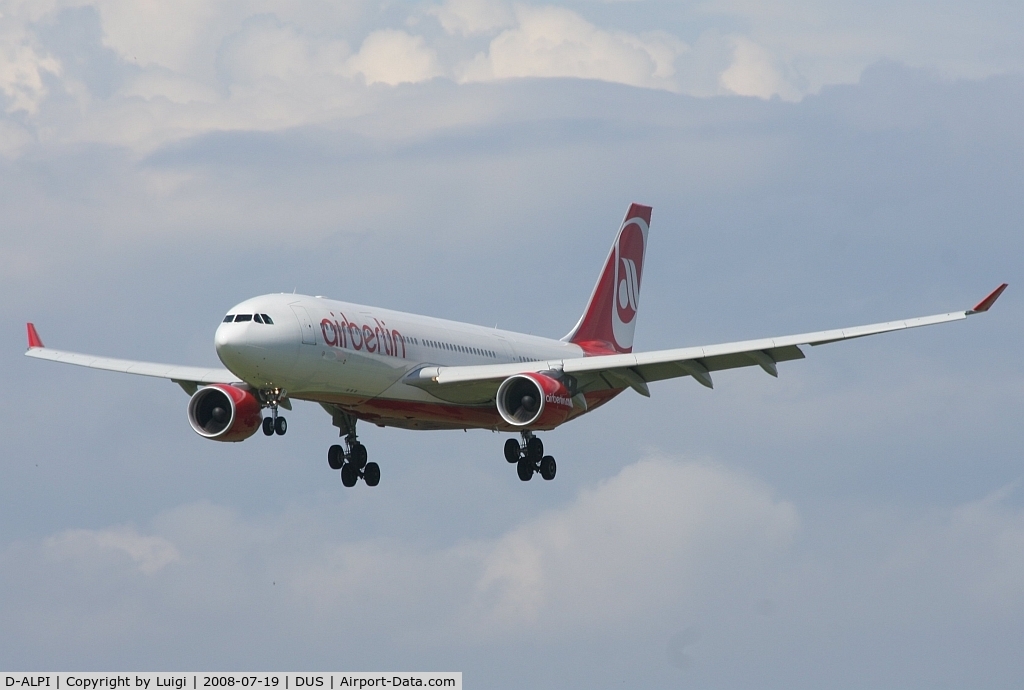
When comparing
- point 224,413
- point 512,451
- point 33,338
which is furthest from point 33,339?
point 512,451

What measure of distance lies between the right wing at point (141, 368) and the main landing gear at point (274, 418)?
4621 millimetres

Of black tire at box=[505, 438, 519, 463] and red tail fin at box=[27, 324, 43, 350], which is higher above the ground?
red tail fin at box=[27, 324, 43, 350]

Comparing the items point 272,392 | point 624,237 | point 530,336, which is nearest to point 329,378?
point 272,392

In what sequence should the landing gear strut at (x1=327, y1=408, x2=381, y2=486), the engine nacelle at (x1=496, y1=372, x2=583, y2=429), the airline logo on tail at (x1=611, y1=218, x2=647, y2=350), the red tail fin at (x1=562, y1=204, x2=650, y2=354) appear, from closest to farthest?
the engine nacelle at (x1=496, y1=372, x2=583, y2=429)
the landing gear strut at (x1=327, y1=408, x2=381, y2=486)
the red tail fin at (x1=562, y1=204, x2=650, y2=354)
the airline logo on tail at (x1=611, y1=218, x2=647, y2=350)

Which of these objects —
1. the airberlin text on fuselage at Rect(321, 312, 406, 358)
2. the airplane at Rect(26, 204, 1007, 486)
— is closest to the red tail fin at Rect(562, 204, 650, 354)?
the airplane at Rect(26, 204, 1007, 486)

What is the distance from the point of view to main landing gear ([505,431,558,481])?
58.9 m

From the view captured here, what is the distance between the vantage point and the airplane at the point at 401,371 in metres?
49.7

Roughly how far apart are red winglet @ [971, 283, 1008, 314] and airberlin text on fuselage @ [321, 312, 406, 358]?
663 inches

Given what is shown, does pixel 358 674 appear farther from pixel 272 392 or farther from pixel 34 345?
pixel 34 345

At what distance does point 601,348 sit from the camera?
6731 centimetres

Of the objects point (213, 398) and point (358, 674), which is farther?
point (213, 398)

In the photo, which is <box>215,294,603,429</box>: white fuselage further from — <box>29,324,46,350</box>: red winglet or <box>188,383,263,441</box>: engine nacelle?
<box>29,324,46,350</box>: red winglet

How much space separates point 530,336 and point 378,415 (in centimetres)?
901

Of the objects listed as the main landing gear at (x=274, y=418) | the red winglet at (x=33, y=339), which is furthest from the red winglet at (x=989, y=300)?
the red winglet at (x=33, y=339)
